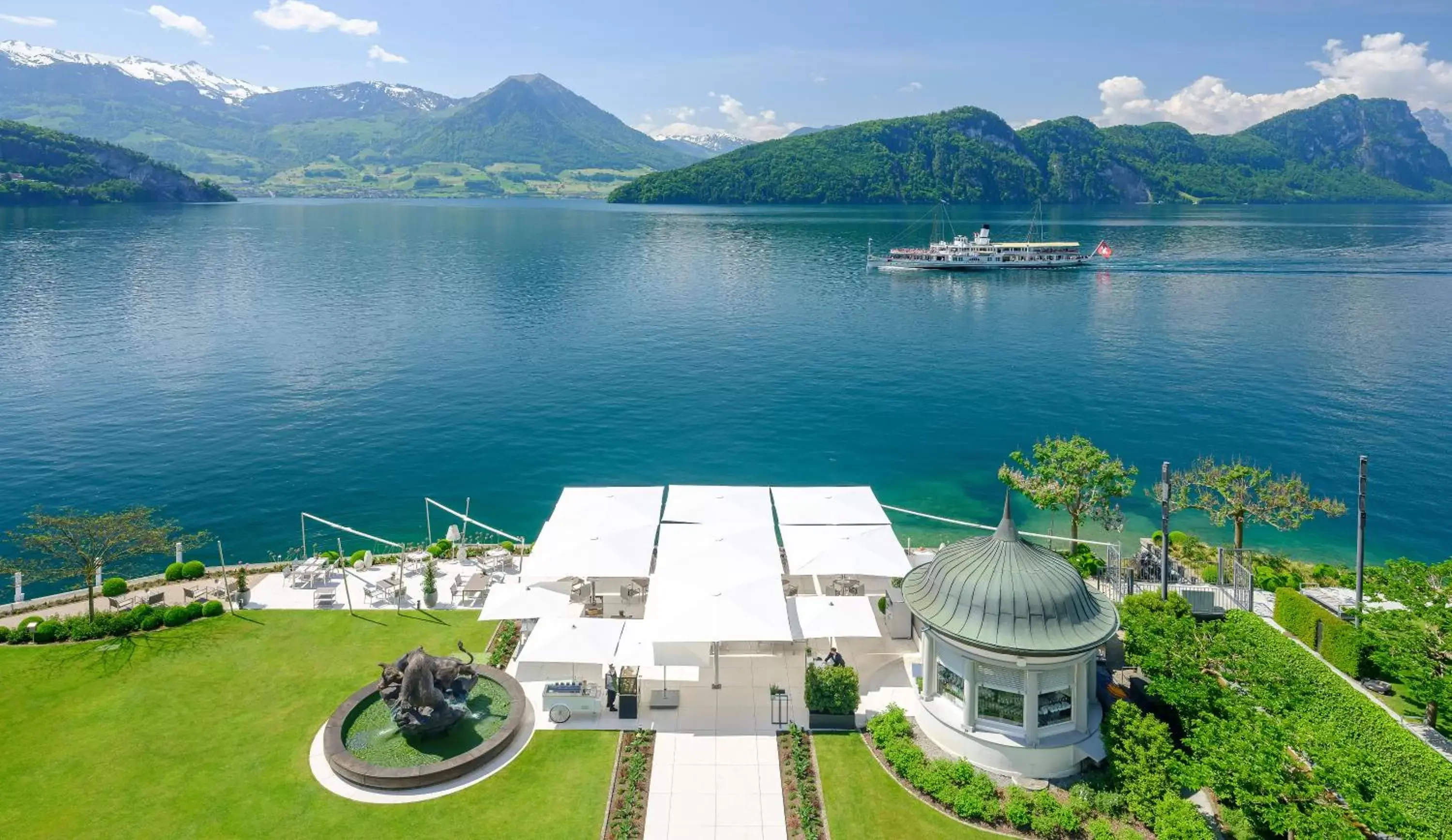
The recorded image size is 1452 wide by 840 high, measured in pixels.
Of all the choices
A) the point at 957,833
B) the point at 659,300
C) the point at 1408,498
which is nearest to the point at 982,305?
the point at 659,300

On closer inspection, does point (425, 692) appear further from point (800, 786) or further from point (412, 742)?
point (800, 786)

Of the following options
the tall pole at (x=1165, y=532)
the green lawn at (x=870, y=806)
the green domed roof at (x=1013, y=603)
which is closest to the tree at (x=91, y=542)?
the green lawn at (x=870, y=806)

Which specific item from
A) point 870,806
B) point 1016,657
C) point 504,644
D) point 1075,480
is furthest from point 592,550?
point 1075,480

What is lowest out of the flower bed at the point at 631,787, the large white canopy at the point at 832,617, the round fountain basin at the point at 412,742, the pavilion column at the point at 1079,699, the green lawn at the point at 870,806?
the green lawn at the point at 870,806

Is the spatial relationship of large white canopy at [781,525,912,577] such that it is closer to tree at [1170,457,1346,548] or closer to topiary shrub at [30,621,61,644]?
tree at [1170,457,1346,548]

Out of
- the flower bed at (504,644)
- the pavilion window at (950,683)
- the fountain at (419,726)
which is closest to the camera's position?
the fountain at (419,726)

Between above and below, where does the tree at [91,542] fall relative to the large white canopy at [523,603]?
above

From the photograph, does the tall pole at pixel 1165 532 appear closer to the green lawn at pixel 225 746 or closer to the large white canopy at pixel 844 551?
the large white canopy at pixel 844 551
